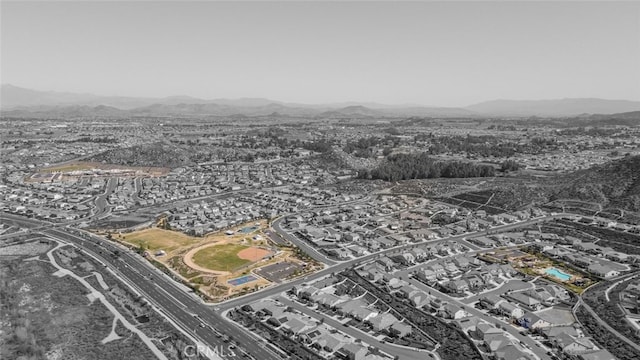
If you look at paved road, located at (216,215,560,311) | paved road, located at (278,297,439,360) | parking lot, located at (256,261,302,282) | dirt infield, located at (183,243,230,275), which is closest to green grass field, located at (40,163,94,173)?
dirt infield, located at (183,243,230,275)

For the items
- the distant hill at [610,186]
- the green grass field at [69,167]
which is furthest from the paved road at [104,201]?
the distant hill at [610,186]

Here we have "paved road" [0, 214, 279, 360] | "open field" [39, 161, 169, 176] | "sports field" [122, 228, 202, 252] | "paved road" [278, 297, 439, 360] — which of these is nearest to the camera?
"paved road" [278, 297, 439, 360]

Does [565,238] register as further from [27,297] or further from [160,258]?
[27,297]

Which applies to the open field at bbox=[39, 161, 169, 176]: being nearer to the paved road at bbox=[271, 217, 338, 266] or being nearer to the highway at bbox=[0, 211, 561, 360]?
the highway at bbox=[0, 211, 561, 360]

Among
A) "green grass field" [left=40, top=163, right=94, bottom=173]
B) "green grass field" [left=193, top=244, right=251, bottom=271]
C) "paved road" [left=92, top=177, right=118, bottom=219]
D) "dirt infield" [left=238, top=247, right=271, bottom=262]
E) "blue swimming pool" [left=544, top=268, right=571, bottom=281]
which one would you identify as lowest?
"paved road" [left=92, top=177, right=118, bottom=219]

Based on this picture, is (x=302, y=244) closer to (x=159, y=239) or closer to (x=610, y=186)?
(x=159, y=239)

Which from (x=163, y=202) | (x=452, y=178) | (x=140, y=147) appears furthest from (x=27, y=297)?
(x=140, y=147)

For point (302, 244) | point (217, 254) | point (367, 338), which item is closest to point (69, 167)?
point (217, 254)
